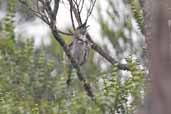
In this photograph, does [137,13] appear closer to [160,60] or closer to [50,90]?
[50,90]

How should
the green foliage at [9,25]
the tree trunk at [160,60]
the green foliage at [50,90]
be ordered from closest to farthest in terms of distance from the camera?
the tree trunk at [160,60] → the green foliage at [50,90] → the green foliage at [9,25]

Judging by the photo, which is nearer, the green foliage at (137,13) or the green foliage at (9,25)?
the green foliage at (137,13)

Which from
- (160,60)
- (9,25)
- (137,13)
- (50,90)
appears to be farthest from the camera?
(9,25)

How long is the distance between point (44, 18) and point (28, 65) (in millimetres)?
773

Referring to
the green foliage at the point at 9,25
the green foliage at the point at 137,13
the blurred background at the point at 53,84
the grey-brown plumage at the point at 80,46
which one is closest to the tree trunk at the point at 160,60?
the blurred background at the point at 53,84

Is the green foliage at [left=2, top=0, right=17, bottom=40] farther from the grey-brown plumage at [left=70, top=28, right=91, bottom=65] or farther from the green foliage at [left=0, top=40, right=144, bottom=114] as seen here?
the grey-brown plumage at [left=70, top=28, right=91, bottom=65]

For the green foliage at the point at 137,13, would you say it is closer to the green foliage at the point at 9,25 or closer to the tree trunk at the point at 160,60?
the green foliage at the point at 9,25

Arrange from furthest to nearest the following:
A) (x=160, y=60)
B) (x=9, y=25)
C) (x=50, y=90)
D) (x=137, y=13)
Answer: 1. (x=9, y=25)
2. (x=137, y=13)
3. (x=50, y=90)
4. (x=160, y=60)

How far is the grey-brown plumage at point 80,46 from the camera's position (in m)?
4.95

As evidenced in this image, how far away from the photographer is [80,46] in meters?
5.19

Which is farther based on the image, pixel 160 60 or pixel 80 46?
pixel 80 46

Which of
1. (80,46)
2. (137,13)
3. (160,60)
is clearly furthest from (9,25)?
(160,60)

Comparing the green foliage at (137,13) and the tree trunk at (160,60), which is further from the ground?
the green foliage at (137,13)

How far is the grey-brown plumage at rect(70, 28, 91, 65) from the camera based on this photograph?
16.2 ft
